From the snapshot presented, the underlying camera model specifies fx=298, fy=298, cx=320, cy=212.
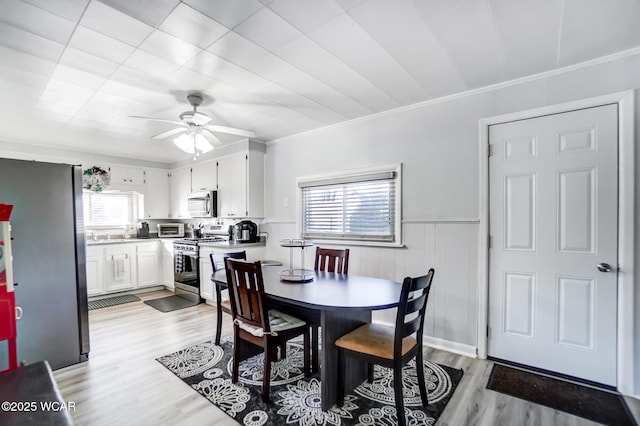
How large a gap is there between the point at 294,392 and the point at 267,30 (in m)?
→ 2.46

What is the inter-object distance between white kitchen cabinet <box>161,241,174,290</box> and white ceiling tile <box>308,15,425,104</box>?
166 inches

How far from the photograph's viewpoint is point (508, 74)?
7.93 ft

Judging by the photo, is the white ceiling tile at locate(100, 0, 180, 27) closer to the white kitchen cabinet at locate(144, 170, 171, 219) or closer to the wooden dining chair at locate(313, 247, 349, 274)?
the wooden dining chair at locate(313, 247, 349, 274)

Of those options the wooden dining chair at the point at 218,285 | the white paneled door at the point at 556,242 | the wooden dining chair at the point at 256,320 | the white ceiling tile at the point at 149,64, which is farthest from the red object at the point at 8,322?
the white paneled door at the point at 556,242

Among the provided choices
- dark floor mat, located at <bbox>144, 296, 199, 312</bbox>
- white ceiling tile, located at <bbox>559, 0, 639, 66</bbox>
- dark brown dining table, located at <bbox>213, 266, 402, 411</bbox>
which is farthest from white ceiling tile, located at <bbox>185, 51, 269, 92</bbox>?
dark floor mat, located at <bbox>144, 296, 199, 312</bbox>

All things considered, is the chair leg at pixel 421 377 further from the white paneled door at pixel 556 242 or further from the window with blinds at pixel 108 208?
the window with blinds at pixel 108 208

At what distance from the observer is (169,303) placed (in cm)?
443

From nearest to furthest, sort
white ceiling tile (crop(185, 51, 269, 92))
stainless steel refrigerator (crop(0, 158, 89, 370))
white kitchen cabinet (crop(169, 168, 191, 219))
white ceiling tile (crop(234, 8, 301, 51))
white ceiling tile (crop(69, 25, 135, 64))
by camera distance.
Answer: white ceiling tile (crop(234, 8, 301, 51))
white ceiling tile (crop(69, 25, 135, 64))
white ceiling tile (crop(185, 51, 269, 92))
stainless steel refrigerator (crop(0, 158, 89, 370))
white kitchen cabinet (crop(169, 168, 191, 219))

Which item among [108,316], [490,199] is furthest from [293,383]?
[108,316]

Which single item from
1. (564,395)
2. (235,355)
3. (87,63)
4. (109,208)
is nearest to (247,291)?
(235,355)

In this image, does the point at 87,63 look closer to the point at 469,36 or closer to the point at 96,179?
the point at 469,36

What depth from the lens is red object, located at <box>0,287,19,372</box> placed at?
57.3 inches

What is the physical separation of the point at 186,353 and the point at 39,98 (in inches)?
107

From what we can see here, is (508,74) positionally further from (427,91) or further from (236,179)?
(236,179)
